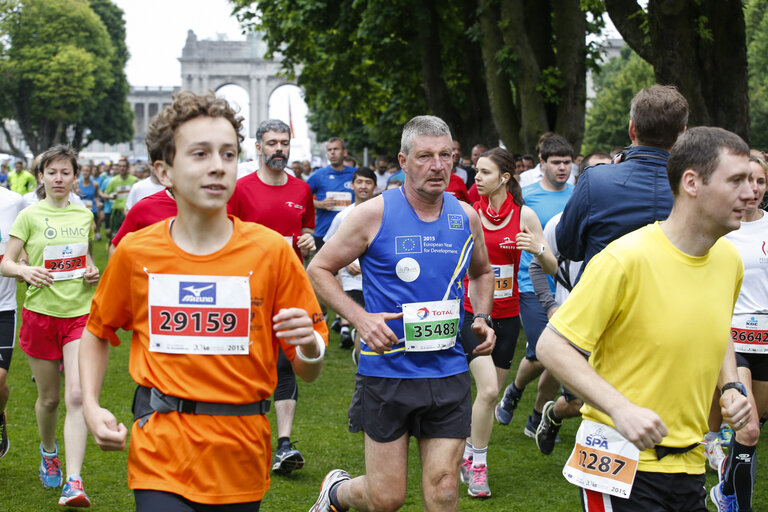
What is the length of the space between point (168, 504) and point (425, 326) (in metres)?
1.74

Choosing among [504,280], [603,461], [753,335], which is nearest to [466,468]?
[504,280]

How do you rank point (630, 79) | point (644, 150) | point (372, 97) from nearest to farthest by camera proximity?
1. point (644, 150)
2. point (372, 97)
3. point (630, 79)

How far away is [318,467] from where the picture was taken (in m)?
7.29

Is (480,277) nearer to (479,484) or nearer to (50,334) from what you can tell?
(479,484)

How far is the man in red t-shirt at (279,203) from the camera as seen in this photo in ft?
23.4

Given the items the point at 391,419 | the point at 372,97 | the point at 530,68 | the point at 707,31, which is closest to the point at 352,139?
the point at 372,97

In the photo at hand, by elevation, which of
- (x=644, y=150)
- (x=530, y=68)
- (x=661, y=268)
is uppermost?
(x=530, y=68)

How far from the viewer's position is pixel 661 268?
334 cm

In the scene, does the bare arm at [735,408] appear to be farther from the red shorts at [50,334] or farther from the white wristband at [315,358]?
the red shorts at [50,334]

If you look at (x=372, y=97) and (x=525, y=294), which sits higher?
(x=372, y=97)

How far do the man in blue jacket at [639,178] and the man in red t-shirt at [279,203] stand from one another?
3174 millimetres

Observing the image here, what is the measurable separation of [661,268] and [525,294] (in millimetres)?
4358

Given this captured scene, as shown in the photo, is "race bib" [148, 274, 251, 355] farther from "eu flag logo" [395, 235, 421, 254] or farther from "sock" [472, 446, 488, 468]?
"sock" [472, 446, 488, 468]

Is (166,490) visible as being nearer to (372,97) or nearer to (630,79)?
(372,97)
